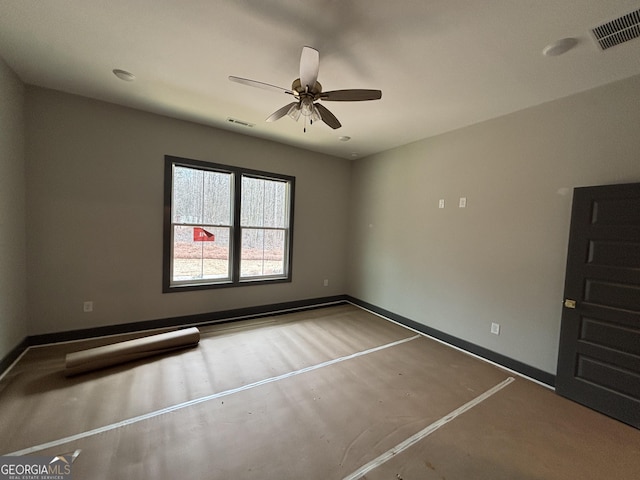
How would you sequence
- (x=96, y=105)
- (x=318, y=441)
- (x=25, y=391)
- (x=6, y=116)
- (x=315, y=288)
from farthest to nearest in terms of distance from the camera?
(x=315, y=288) < (x=96, y=105) < (x=6, y=116) < (x=25, y=391) < (x=318, y=441)

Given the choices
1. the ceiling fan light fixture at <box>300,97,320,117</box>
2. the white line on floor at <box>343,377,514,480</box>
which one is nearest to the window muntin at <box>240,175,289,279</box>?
the ceiling fan light fixture at <box>300,97,320,117</box>

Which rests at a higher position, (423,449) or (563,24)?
(563,24)

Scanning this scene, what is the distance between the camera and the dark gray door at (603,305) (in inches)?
82.0

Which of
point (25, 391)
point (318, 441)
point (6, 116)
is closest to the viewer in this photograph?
point (318, 441)

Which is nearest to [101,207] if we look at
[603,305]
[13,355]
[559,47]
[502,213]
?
[13,355]

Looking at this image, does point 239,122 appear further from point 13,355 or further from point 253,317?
point 13,355

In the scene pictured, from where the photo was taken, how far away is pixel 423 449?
177 centimetres

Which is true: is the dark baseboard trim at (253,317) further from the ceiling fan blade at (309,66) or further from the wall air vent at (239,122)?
the ceiling fan blade at (309,66)

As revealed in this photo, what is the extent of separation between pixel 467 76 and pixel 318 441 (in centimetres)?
322

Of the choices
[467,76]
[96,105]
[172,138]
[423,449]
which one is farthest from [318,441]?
[96,105]

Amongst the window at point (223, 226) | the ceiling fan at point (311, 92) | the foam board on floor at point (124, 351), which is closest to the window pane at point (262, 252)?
the window at point (223, 226)

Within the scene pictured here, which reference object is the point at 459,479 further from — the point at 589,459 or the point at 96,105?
the point at 96,105

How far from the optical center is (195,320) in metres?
3.79

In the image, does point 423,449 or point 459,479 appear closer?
point 459,479
